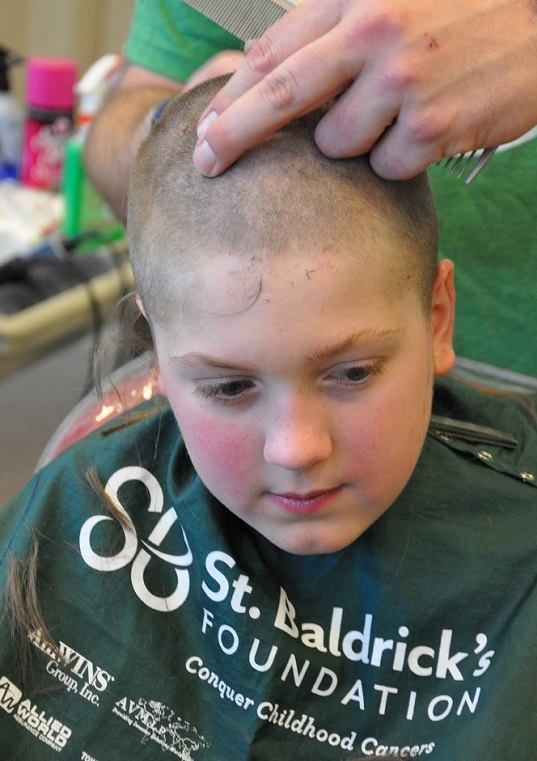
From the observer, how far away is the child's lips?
90 centimetres

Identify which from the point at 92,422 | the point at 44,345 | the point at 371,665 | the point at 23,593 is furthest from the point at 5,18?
the point at 371,665

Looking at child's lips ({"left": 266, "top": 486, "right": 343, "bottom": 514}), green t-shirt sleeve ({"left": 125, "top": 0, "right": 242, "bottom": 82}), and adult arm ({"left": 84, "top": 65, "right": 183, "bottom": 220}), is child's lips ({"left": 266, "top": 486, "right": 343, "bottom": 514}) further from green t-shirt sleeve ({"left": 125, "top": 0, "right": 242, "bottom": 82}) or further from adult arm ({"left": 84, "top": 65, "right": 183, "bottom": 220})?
green t-shirt sleeve ({"left": 125, "top": 0, "right": 242, "bottom": 82})

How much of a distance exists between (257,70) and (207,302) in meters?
0.20

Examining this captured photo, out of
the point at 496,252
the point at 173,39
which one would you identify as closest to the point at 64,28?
the point at 173,39

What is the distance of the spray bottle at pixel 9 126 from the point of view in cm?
215

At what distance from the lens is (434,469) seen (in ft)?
3.49

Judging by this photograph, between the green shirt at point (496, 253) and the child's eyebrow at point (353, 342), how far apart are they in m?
0.45

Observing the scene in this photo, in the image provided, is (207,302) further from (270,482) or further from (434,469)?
(434,469)

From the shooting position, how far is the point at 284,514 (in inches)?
36.3

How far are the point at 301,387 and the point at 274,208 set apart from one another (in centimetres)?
16

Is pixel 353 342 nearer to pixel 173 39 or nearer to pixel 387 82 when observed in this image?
pixel 387 82

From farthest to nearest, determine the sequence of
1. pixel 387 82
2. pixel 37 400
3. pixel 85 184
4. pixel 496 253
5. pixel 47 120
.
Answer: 1. pixel 47 120
2. pixel 85 184
3. pixel 37 400
4. pixel 496 253
5. pixel 387 82

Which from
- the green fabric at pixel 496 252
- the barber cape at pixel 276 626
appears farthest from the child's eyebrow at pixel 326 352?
the green fabric at pixel 496 252

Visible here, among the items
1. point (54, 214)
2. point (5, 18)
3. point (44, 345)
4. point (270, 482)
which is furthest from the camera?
point (5, 18)
